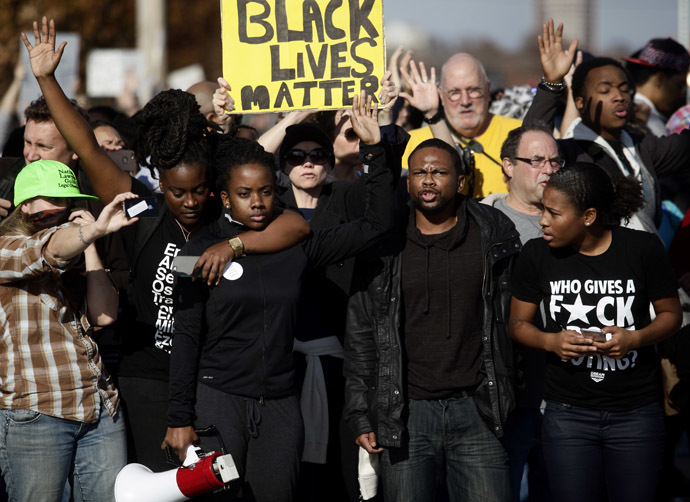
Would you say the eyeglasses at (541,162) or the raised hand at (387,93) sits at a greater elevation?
the raised hand at (387,93)

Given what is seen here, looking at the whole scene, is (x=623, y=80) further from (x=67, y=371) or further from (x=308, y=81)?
(x=67, y=371)

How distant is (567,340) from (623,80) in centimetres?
221

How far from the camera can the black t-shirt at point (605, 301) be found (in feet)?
15.8

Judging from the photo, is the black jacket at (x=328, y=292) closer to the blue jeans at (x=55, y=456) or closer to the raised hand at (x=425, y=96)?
the raised hand at (x=425, y=96)

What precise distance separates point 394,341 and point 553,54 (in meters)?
2.18

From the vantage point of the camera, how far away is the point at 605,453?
4832 millimetres

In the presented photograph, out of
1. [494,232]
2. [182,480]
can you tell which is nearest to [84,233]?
[182,480]

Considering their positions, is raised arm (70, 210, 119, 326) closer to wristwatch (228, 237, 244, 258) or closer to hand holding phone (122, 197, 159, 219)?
hand holding phone (122, 197, 159, 219)

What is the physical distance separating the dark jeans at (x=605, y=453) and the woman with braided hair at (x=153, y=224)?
5.84 ft

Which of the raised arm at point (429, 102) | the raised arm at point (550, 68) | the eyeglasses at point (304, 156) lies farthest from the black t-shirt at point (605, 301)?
the eyeglasses at point (304, 156)

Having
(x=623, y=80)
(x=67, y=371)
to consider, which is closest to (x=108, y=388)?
(x=67, y=371)

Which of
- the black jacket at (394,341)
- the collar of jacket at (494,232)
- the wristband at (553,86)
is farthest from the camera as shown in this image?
the wristband at (553,86)

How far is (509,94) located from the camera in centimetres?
900

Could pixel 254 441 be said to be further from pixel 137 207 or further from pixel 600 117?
pixel 600 117
